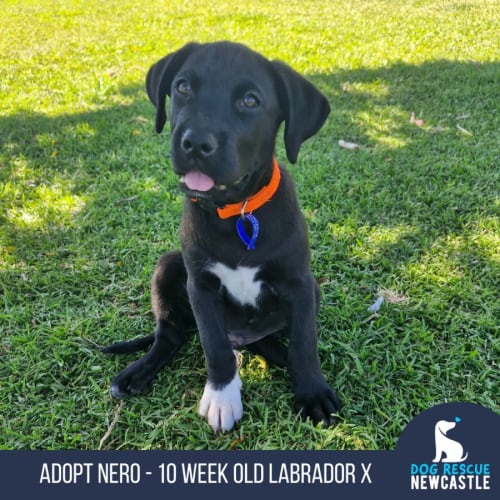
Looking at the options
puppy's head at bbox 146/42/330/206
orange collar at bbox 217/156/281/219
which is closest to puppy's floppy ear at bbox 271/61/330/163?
puppy's head at bbox 146/42/330/206

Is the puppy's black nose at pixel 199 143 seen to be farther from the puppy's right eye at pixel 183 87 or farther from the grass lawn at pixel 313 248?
the grass lawn at pixel 313 248

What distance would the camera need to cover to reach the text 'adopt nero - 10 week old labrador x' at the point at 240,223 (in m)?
2.36

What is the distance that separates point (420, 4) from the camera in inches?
476

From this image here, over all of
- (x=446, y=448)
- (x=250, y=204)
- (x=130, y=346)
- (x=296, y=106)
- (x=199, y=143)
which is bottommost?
(x=446, y=448)

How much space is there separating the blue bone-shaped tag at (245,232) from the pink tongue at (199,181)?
11.8 inches

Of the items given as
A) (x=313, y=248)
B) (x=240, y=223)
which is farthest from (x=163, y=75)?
(x=313, y=248)

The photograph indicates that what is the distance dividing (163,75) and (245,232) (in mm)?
891

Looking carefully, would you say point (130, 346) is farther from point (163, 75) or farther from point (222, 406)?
point (163, 75)

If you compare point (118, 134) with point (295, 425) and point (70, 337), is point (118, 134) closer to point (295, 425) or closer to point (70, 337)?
point (70, 337)

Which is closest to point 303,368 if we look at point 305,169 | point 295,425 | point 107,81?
point 295,425

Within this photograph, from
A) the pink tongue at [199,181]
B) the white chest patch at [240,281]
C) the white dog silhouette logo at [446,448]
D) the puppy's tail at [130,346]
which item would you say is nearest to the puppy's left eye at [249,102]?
the pink tongue at [199,181]

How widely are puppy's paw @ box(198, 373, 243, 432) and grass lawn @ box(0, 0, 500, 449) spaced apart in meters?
0.06

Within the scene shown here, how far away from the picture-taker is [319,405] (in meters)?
2.63

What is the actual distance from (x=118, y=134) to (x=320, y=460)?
4526mm
